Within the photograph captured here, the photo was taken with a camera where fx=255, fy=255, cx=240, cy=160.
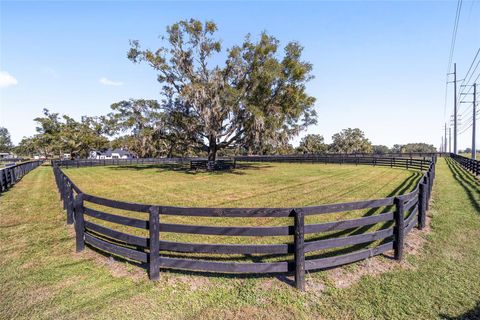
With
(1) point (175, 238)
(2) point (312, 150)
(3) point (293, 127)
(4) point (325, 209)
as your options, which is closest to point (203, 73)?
(3) point (293, 127)

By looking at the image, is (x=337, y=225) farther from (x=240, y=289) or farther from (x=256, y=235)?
(x=240, y=289)

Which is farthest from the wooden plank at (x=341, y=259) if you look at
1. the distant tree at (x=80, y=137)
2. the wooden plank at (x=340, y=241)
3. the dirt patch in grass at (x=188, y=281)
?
the distant tree at (x=80, y=137)

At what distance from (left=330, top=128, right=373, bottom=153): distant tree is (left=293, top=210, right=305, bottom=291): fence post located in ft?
301

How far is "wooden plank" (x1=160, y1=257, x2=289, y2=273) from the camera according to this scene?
4395 mm

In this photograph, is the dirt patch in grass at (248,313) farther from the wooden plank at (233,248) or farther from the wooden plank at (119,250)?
the wooden plank at (119,250)

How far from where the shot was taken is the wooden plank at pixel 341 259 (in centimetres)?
447

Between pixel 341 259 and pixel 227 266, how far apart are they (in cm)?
211

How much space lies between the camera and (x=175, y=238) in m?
6.55

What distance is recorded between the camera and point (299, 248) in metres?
4.27

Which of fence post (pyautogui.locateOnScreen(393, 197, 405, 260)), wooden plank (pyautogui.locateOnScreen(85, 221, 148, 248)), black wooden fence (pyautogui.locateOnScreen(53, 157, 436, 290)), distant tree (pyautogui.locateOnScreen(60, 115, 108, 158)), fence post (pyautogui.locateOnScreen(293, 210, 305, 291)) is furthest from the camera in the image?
distant tree (pyautogui.locateOnScreen(60, 115, 108, 158))

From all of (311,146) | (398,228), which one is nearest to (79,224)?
(398,228)

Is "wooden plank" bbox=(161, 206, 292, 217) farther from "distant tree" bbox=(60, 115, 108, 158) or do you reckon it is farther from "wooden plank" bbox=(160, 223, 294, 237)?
"distant tree" bbox=(60, 115, 108, 158)

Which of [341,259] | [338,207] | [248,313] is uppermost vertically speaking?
[338,207]

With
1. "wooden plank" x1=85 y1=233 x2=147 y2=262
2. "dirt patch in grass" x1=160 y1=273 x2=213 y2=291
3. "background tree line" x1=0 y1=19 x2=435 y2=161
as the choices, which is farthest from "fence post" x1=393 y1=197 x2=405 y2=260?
"background tree line" x1=0 y1=19 x2=435 y2=161
